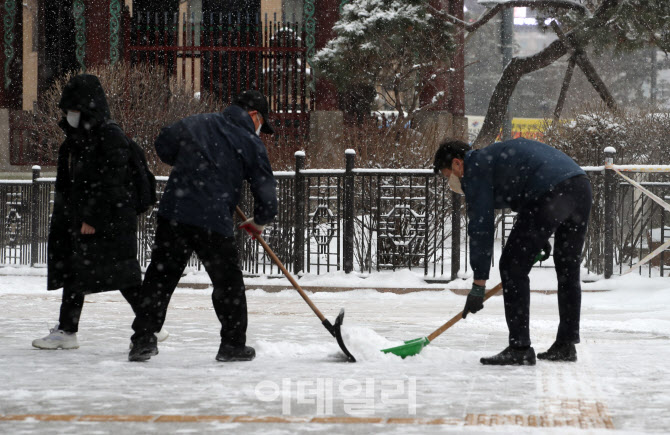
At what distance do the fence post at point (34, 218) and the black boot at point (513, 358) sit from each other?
8.88 m

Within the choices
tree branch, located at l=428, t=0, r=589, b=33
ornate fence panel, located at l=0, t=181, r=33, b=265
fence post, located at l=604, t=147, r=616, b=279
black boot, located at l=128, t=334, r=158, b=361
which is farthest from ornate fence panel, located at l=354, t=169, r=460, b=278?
tree branch, located at l=428, t=0, r=589, b=33

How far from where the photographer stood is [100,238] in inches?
243

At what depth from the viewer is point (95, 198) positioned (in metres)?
6.14

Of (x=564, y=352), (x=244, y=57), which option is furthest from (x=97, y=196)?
(x=244, y=57)

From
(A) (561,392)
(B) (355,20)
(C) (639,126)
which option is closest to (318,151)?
(B) (355,20)

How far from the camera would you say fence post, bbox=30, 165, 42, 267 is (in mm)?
13352

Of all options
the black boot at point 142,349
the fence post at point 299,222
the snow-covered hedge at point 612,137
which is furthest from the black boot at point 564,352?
the snow-covered hedge at point 612,137

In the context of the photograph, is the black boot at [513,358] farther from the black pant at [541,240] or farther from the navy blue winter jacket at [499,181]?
the navy blue winter jacket at [499,181]

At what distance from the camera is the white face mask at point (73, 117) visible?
20.3ft

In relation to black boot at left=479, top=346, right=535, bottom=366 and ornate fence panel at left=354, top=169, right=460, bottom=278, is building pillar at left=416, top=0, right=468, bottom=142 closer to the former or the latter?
ornate fence panel at left=354, top=169, right=460, bottom=278

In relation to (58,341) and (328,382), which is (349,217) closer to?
(58,341)

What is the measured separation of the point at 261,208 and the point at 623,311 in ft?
16.2

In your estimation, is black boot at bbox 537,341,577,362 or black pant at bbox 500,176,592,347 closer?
black pant at bbox 500,176,592,347

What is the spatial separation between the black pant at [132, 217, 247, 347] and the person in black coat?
324mm
